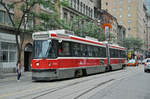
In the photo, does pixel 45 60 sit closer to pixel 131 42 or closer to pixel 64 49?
pixel 64 49

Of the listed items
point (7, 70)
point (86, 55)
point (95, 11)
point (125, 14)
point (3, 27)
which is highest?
point (125, 14)

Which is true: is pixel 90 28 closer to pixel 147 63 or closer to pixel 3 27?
pixel 147 63

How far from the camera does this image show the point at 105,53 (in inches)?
1027

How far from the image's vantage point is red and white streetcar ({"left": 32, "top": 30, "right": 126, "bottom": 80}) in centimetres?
1566

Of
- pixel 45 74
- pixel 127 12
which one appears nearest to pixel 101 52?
pixel 45 74

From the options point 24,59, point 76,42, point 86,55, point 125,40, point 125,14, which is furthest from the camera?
point 125,14

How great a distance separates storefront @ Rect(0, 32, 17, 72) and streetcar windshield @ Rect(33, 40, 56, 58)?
11.3 m

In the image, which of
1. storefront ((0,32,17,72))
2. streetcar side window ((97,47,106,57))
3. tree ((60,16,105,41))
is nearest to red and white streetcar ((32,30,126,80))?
streetcar side window ((97,47,106,57))

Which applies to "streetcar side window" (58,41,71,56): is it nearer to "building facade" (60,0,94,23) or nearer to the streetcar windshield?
the streetcar windshield

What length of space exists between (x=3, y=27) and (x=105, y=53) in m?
11.7

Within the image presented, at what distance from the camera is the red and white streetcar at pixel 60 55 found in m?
15.7

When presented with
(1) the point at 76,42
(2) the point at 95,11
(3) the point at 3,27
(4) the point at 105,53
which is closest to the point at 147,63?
(4) the point at 105,53

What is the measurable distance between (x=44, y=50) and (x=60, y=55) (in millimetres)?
1197

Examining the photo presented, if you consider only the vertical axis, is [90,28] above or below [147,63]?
above
